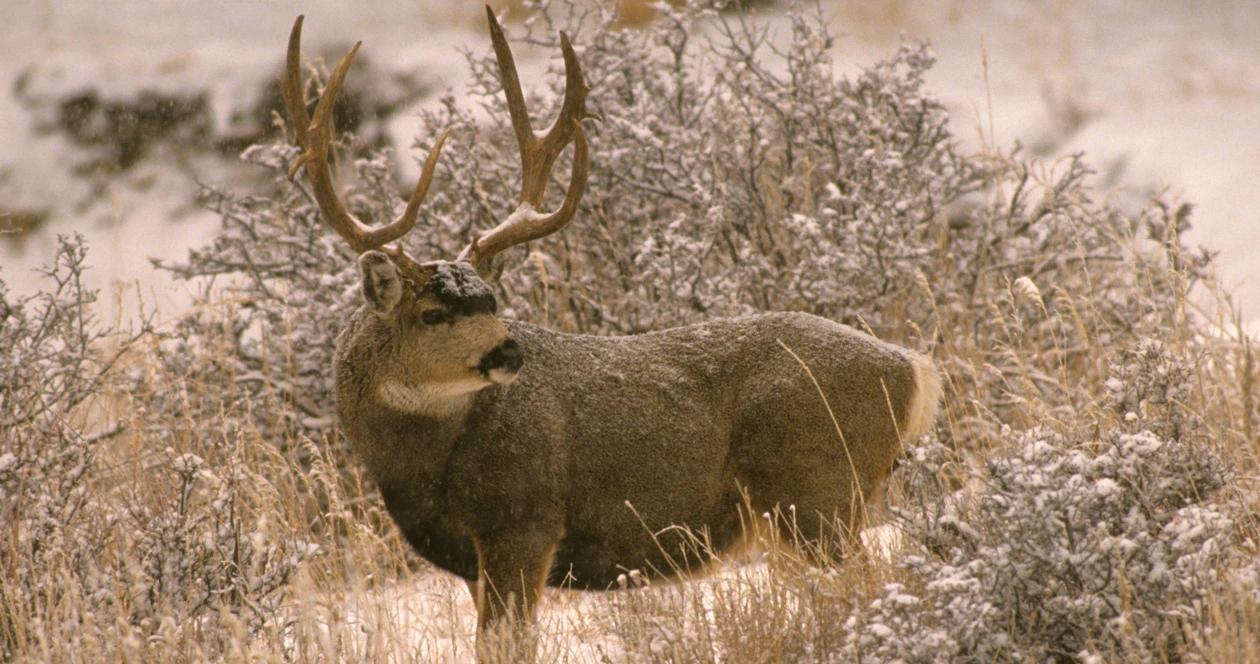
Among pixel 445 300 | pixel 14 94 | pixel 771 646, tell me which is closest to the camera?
pixel 771 646

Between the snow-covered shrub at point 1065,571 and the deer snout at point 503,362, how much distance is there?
5.27 feet

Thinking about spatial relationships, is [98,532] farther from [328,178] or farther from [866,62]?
[866,62]

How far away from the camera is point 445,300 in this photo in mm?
5406

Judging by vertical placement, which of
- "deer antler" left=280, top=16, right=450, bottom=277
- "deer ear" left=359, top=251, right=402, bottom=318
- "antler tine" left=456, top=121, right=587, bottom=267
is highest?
"deer antler" left=280, top=16, right=450, bottom=277

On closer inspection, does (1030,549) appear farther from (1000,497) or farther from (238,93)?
(238,93)

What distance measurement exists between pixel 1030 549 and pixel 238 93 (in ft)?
36.4

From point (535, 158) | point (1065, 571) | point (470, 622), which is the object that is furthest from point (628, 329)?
point (1065, 571)

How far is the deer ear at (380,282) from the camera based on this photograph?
211 inches

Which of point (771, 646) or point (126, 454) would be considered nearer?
point (771, 646)

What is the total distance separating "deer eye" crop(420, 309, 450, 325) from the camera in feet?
17.7

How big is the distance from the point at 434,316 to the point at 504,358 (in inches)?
14.8

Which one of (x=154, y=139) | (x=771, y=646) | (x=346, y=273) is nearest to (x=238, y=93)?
(x=154, y=139)

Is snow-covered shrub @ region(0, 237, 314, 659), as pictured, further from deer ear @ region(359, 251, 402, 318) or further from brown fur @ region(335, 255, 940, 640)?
deer ear @ region(359, 251, 402, 318)

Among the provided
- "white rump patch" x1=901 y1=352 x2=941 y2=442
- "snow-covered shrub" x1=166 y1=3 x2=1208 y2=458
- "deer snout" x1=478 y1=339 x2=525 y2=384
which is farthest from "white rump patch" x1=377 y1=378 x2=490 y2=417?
"snow-covered shrub" x1=166 y1=3 x2=1208 y2=458
